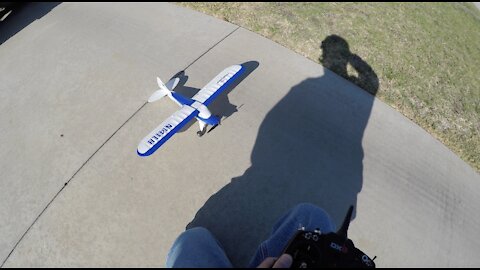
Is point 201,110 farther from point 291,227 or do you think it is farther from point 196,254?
point 196,254

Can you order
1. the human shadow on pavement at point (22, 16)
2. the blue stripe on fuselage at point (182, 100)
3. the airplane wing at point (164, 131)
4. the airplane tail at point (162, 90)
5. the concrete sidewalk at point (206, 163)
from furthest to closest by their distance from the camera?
the human shadow on pavement at point (22, 16), the airplane tail at point (162, 90), the blue stripe on fuselage at point (182, 100), the airplane wing at point (164, 131), the concrete sidewalk at point (206, 163)

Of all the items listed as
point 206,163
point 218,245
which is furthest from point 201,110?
point 218,245

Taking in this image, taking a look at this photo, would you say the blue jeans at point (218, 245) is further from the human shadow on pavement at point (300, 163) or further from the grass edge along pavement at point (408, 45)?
the grass edge along pavement at point (408, 45)

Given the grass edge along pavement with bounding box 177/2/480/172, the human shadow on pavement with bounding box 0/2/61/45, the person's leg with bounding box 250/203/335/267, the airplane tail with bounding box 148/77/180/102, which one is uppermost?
the human shadow on pavement with bounding box 0/2/61/45

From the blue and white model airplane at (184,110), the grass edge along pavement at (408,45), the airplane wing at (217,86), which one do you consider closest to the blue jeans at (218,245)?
the blue and white model airplane at (184,110)

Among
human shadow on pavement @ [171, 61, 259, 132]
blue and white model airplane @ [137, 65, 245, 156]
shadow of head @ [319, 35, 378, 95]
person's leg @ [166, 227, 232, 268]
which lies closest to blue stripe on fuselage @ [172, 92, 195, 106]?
blue and white model airplane @ [137, 65, 245, 156]

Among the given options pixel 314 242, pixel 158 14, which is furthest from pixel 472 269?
pixel 158 14

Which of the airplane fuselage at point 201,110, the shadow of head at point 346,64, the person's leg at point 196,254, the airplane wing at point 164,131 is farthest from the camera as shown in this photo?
the shadow of head at point 346,64

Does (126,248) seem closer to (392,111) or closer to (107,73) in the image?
(107,73)

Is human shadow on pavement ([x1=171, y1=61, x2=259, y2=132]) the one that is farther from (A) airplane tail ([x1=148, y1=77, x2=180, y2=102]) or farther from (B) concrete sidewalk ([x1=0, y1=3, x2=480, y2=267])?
(A) airplane tail ([x1=148, y1=77, x2=180, y2=102])
